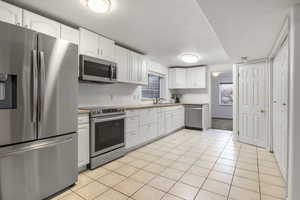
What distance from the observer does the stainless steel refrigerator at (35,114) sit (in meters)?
1.44

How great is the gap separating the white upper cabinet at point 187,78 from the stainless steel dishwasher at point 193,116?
0.80m

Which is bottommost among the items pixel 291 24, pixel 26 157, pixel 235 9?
pixel 26 157

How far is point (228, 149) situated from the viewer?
11.2ft

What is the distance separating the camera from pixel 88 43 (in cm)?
269

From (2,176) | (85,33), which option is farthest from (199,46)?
(2,176)

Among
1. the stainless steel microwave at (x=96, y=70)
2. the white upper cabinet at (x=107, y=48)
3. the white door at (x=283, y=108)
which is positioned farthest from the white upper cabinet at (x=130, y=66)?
the white door at (x=283, y=108)

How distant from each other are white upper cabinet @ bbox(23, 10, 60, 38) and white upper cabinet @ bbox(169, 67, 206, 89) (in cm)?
424

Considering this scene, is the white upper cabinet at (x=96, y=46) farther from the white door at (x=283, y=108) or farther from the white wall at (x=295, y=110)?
the white door at (x=283, y=108)

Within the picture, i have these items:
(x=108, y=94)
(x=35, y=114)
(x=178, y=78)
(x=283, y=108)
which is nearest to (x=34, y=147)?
(x=35, y=114)

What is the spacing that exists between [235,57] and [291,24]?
1.84 m

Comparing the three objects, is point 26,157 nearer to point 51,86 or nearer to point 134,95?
point 51,86

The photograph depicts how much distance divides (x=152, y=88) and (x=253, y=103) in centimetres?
299

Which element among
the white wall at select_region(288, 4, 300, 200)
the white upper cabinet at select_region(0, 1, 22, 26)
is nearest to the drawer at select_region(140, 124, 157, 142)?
the white wall at select_region(288, 4, 300, 200)

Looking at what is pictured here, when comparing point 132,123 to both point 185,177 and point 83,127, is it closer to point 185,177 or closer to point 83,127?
point 83,127
